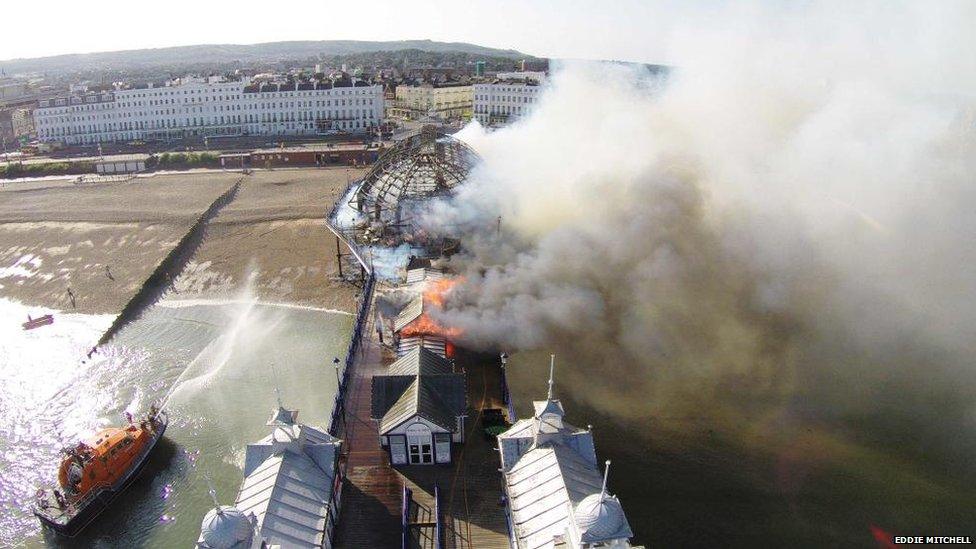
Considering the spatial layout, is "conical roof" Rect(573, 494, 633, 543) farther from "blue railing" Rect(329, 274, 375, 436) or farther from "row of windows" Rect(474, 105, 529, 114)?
"row of windows" Rect(474, 105, 529, 114)

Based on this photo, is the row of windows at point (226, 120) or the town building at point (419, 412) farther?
the row of windows at point (226, 120)

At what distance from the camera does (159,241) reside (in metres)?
53.5

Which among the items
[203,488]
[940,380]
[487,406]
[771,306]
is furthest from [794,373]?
[203,488]

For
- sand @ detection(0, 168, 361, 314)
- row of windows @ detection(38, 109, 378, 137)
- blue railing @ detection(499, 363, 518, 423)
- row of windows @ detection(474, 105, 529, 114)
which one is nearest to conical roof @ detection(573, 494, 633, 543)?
blue railing @ detection(499, 363, 518, 423)

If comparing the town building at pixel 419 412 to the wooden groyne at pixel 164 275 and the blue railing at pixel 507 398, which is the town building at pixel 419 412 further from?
the wooden groyne at pixel 164 275

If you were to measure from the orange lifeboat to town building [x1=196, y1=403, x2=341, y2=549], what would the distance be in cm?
1059

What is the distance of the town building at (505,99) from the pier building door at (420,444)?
79.0 meters

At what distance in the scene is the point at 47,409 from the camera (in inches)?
1278

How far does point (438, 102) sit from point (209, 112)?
40.0 metres

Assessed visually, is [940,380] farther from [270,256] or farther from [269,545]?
[270,256]

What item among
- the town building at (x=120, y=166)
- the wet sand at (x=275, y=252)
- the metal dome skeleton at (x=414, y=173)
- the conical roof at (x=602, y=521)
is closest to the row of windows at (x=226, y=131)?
the town building at (x=120, y=166)

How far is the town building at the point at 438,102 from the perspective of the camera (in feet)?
366

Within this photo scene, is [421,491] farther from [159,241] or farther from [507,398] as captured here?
[159,241]

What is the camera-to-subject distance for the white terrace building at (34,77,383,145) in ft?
326
